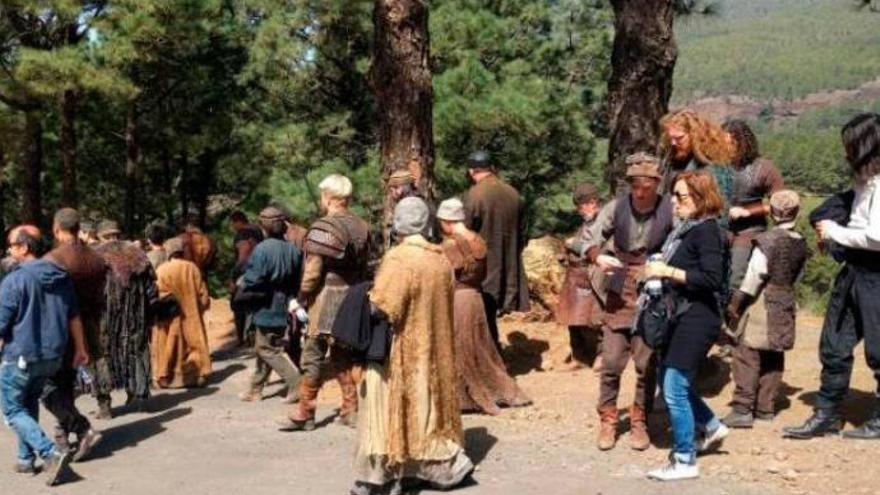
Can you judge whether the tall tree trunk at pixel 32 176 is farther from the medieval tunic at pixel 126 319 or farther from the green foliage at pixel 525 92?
the medieval tunic at pixel 126 319

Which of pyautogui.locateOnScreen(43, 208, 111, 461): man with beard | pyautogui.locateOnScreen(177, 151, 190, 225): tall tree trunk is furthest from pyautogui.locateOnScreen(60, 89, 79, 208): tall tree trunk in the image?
pyautogui.locateOnScreen(43, 208, 111, 461): man with beard

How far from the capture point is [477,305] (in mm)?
7223

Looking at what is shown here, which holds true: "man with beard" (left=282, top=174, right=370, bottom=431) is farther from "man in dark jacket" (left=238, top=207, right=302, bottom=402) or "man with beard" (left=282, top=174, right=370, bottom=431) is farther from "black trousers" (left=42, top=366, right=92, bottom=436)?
"black trousers" (left=42, top=366, right=92, bottom=436)

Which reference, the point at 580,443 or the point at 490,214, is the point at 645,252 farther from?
the point at 490,214

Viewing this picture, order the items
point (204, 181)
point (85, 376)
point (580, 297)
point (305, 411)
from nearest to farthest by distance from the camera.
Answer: point (305, 411) → point (85, 376) → point (580, 297) → point (204, 181)

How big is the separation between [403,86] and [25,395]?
13.4ft

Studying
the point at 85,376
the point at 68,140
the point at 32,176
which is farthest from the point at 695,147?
the point at 32,176

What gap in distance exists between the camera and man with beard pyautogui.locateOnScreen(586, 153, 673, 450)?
5789mm

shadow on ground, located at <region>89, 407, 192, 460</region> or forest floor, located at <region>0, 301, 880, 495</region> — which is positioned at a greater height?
forest floor, located at <region>0, 301, 880, 495</region>

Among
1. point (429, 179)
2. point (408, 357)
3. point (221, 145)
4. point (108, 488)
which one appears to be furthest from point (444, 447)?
point (221, 145)

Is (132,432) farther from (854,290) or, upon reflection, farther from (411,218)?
(854,290)

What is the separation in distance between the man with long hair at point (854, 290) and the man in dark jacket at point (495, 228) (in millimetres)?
2670

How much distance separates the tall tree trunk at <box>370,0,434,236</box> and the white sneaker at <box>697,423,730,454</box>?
11.5 ft

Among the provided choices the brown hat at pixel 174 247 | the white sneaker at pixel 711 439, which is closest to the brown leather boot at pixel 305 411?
the white sneaker at pixel 711 439
